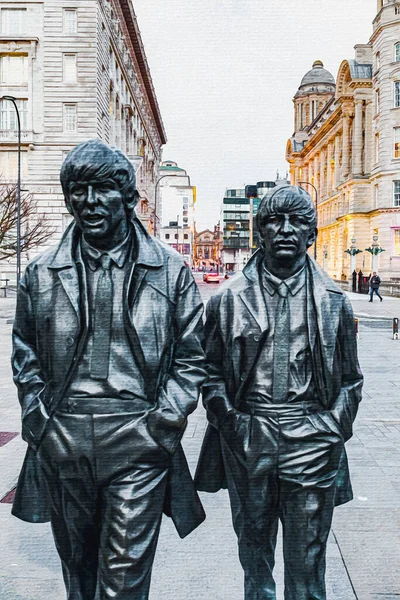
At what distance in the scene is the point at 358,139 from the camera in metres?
65.1

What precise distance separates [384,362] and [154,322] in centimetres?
1212

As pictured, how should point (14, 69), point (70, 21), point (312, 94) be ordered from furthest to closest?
point (312, 94) → point (14, 69) → point (70, 21)

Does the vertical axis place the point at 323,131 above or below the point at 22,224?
above

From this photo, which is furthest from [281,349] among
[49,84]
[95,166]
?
[49,84]

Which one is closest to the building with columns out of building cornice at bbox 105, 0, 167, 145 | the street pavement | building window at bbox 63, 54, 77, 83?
building cornice at bbox 105, 0, 167, 145

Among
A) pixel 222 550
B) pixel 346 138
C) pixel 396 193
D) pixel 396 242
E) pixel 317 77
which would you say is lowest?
pixel 222 550

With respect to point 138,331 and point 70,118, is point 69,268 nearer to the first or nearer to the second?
point 138,331

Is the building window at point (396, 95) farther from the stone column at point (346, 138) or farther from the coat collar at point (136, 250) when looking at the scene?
the coat collar at point (136, 250)

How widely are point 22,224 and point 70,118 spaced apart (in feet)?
30.1

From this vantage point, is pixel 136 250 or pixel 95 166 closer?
pixel 95 166

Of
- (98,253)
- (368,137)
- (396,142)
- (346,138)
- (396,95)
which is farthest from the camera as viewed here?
(346,138)

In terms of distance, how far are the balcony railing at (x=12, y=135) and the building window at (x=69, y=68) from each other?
4.16 metres

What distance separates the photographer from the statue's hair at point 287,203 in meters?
3.14

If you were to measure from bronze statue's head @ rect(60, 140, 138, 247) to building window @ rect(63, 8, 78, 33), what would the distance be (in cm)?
4276
